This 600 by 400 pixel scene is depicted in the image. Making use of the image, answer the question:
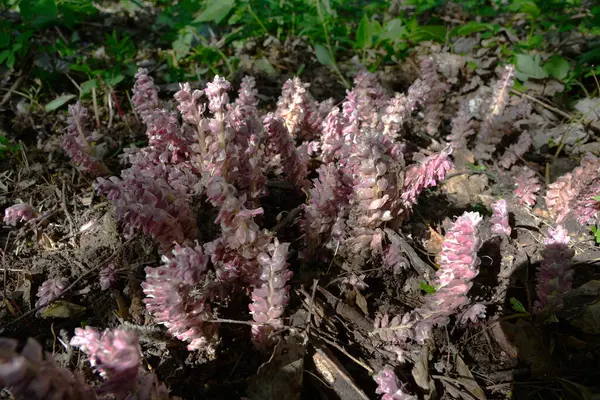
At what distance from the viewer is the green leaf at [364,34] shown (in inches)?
135

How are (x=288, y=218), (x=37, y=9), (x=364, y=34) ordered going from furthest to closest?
(x=364, y=34)
(x=37, y=9)
(x=288, y=218)

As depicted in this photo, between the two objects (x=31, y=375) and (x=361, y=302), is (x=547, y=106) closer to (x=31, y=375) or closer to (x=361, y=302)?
(x=361, y=302)

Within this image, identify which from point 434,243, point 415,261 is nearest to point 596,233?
point 434,243

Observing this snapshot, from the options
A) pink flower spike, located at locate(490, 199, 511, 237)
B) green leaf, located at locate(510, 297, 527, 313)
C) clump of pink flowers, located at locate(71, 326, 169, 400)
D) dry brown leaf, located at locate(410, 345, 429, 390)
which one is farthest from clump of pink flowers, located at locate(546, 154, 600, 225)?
clump of pink flowers, located at locate(71, 326, 169, 400)

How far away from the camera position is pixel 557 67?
327 cm

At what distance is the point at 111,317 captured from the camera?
1.92m

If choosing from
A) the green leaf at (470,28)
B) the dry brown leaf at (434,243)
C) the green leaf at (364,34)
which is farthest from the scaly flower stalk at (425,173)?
the green leaf at (470,28)

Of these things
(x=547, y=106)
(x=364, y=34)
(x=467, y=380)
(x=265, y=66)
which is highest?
(x=364, y=34)

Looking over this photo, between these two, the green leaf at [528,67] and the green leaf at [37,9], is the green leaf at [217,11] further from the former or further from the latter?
the green leaf at [528,67]

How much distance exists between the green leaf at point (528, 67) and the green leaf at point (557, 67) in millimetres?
65

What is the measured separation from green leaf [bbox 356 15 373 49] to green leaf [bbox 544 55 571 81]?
1339 millimetres

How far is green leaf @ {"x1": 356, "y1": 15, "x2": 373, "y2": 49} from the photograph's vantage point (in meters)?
3.42

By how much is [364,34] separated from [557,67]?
4.81 ft

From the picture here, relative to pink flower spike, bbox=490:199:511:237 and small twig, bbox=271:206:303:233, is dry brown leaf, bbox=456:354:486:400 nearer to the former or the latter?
pink flower spike, bbox=490:199:511:237
